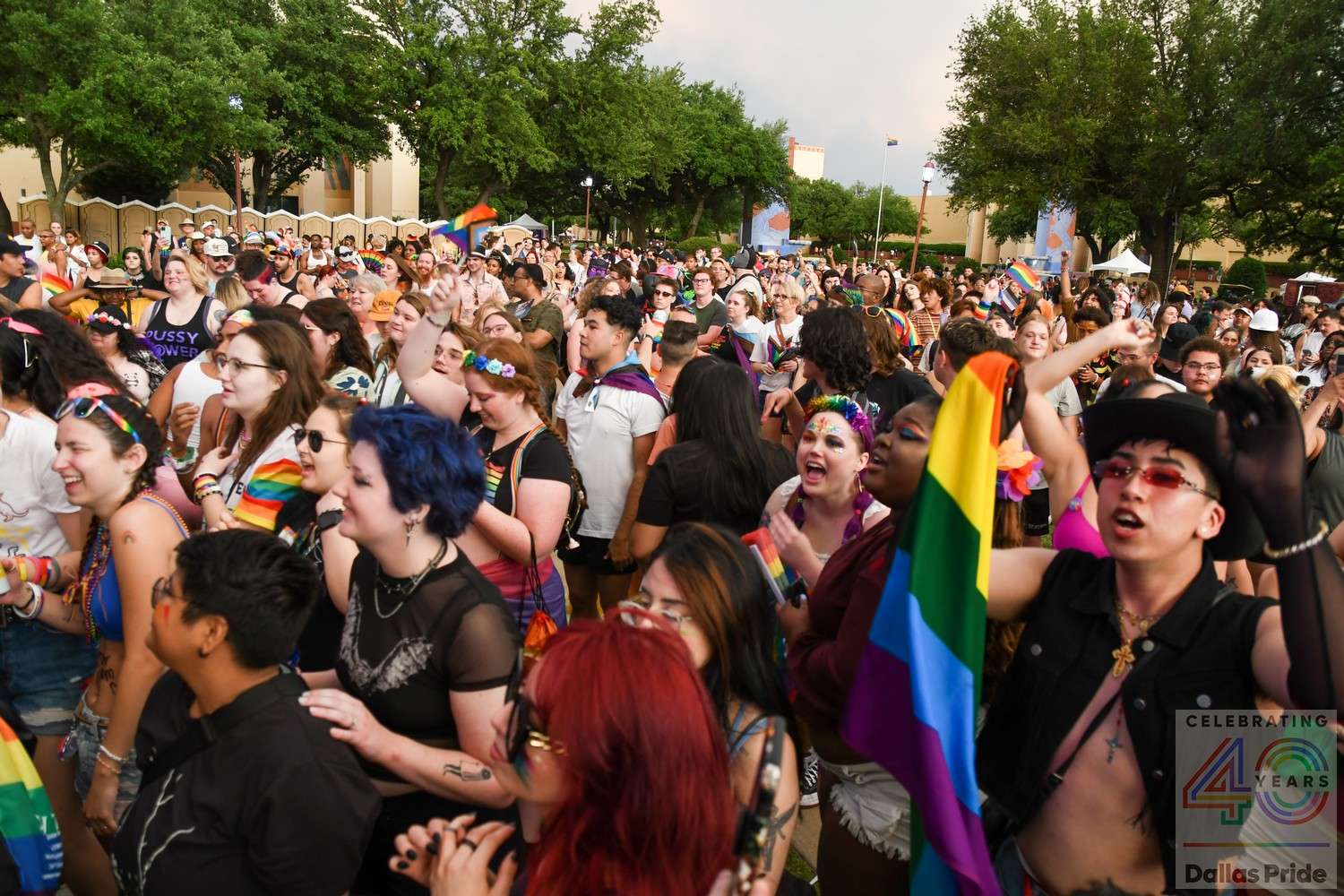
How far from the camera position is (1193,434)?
75.9 inches

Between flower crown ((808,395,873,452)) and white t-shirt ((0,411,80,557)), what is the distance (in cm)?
284

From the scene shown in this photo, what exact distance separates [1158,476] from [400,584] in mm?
1889

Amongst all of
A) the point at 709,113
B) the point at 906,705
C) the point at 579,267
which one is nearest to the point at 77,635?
the point at 906,705

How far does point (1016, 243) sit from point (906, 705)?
77990 mm

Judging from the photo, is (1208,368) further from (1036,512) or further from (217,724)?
(217,724)

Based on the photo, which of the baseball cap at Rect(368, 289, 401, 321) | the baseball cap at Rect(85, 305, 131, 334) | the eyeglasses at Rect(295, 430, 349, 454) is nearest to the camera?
the eyeglasses at Rect(295, 430, 349, 454)

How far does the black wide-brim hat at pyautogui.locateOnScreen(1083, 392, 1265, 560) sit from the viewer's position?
1914mm

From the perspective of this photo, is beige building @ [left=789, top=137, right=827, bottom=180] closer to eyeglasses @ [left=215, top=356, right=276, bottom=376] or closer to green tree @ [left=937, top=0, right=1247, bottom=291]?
green tree @ [left=937, top=0, right=1247, bottom=291]

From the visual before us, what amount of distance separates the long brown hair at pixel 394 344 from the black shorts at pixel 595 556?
178 cm

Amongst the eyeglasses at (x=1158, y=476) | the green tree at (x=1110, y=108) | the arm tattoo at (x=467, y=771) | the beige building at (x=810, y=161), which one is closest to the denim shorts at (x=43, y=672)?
the arm tattoo at (x=467, y=771)

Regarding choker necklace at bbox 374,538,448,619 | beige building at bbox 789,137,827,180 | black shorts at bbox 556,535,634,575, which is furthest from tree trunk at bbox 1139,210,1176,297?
beige building at bbox 789,137,827,180

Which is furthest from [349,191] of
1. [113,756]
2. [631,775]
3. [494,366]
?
[631,775]

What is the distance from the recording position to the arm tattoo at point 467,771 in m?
2.35

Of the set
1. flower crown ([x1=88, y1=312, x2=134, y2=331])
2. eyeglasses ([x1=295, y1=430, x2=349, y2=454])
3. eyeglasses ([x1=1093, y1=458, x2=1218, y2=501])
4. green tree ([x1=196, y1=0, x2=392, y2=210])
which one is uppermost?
green tree ([x1=196, y1=0, x2=392, y2=210])
